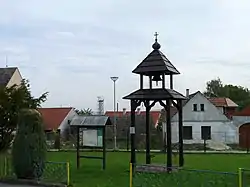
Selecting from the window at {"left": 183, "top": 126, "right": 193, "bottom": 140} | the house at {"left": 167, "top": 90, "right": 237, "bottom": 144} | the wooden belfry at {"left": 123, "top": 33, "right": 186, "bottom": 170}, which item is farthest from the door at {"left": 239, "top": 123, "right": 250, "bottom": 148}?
the wooden belfry at {"left": 123, "top": 33, "right": 186, "bottom": 170}

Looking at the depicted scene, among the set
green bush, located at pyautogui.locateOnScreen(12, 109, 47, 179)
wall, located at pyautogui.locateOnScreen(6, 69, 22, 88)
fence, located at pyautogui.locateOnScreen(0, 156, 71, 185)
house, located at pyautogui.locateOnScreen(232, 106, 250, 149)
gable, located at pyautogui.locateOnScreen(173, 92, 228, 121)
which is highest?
wall, located at pyautogui.locateOnScreen(6, 69, 22, 88)

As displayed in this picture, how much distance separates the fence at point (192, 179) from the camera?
11836mm

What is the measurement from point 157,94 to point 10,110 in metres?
9.72

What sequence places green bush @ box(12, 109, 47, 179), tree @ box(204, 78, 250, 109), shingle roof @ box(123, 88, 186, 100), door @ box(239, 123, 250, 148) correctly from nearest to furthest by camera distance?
1. green bush @ box(12, 109, 47, 179)
2. shingle roof @ box(123, 88, 186, 100)
3. door @ box(239, 123, 250, 148)
4. tree @ box(204, 78, 250, 109)

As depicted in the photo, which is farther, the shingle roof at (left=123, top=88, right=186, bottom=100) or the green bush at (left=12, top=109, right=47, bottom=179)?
the shingle roof at (left=123, top=88, right=186, bottom=100)

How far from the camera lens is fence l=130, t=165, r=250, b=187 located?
38.8 feet

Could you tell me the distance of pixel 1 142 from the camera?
2700 cm

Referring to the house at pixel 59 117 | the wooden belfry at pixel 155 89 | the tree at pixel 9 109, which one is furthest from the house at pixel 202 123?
the wooden belfry at pixel 155 89

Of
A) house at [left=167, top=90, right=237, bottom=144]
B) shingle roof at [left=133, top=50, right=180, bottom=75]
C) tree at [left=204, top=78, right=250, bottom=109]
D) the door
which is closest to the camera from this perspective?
shingle roof at [left=133, top=50, right=180, bottom=75]

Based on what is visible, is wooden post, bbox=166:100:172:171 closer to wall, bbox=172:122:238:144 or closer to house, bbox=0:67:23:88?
wall, bbox=172:122:238:144

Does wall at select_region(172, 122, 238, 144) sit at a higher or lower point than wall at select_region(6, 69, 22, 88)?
lower

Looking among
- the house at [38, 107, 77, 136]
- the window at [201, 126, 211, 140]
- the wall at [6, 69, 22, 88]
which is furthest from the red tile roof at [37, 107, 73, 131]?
the window at [201, 126, 211, 140]

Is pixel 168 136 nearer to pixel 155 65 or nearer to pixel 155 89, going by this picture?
pixel 155 89

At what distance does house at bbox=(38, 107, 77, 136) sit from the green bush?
141 feet
